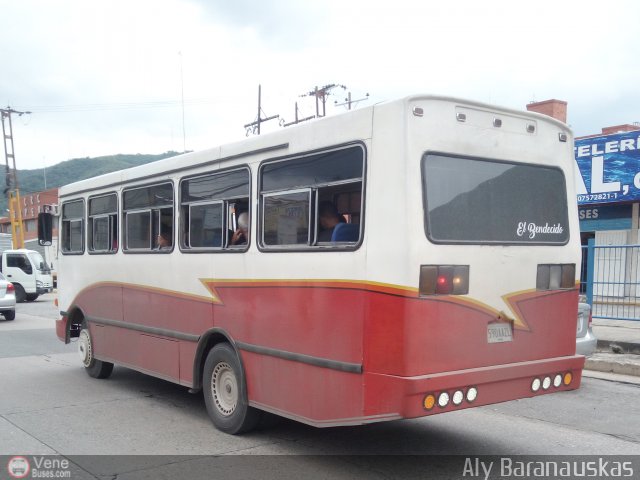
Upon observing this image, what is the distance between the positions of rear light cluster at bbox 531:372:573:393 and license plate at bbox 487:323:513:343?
50cm

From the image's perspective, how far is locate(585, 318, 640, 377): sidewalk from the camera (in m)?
9.53

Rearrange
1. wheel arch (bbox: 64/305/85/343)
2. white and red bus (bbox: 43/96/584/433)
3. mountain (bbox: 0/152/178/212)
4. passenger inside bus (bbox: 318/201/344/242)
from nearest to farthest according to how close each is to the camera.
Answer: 1. white and red bus (bbox: 43/96/584/433)
2. passenger inside bus (bbox: 318/201/344/242)
3. wheel arch (bbox: 64/305/85/343)
4. mountain (bbox: 0/152/178/212)

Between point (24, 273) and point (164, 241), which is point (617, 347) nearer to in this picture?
point (164, 241)

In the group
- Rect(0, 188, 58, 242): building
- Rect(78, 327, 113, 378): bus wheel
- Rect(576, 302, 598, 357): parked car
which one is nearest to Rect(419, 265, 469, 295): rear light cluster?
Rect(576, 302, 598, 357): parked car

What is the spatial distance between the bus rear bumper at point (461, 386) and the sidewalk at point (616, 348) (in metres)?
Result: 4.81

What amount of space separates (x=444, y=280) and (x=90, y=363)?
20.8 ft

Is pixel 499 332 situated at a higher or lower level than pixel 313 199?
lower

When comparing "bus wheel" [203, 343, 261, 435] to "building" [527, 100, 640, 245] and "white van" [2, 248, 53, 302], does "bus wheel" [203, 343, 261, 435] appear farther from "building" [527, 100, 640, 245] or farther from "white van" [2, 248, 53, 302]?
"white van" [2, 248, 53, 302]

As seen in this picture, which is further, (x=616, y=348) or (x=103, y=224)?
(x=616, y=348)

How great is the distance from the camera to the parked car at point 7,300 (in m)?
17.9

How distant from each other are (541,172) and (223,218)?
120 inches

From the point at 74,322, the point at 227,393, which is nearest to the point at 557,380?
the point at 227,393

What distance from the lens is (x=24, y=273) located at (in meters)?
25.6

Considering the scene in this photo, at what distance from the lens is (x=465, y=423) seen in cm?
664
